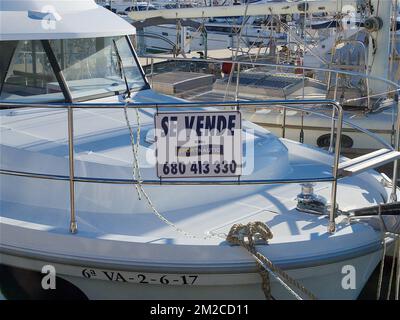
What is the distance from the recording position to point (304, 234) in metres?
3.93

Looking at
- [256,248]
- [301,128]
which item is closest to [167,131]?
[256,248]

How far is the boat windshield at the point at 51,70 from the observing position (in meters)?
4.97

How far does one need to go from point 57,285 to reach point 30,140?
4.03ft

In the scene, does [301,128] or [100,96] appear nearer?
[100,96]

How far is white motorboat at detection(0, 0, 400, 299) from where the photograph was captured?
3750mm

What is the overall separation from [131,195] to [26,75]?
1575mm

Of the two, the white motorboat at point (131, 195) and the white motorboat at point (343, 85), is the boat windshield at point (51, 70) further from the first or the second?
the white motorboat at point (343, 85)

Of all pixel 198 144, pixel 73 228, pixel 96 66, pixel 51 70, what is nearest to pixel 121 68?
pixel 96 66

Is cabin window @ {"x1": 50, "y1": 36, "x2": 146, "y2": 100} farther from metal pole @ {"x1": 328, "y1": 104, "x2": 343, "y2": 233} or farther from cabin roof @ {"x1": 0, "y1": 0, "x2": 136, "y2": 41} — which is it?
metal pole @ {"x1": 328, "y1": 104, "x2": 343, "y2": 233}

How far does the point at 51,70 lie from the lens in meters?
5.04

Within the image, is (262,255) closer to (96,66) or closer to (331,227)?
(331,227)

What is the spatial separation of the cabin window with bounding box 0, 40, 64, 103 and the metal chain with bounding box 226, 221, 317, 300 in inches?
84.5

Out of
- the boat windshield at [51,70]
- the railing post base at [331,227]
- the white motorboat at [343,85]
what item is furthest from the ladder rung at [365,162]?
the white motorboat at [343,85]
